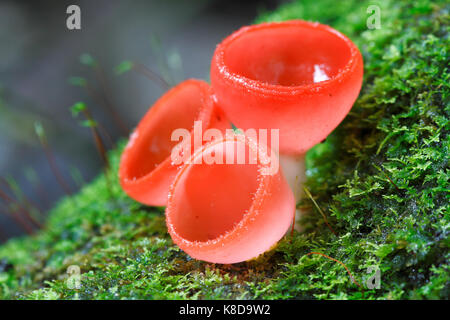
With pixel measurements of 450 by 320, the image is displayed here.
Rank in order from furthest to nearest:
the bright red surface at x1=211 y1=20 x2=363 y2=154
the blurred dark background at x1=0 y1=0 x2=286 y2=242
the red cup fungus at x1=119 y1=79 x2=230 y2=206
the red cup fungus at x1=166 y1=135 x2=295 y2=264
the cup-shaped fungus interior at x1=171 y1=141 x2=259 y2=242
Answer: the blurred dark background at x1=0 y1=0 x2=286 y2=242 → the red cup fungus at x1=119 y1=79 x2=230 y2=206 → the cup-shaped fungus interior at x1=171 y1=141 x2=259 y2=242 → the bright red surface at x1=211 y1=20 x2=363 y2=154 → the red cup fungus at x1=166 y1=135 x2=295 y2=264

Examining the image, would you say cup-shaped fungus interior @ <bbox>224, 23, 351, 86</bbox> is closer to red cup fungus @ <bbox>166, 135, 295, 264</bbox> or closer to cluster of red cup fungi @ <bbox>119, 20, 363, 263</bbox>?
cluster of red cup fungi @ <bbox>119, 20, 363, 263</bbox>

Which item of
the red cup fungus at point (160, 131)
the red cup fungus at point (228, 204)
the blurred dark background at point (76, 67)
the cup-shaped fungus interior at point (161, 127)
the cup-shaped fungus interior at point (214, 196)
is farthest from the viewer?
the blurred dark background at point (76, 67)

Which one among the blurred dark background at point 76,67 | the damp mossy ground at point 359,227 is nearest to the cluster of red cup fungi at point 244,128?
the damp mossy ground at point 359,227

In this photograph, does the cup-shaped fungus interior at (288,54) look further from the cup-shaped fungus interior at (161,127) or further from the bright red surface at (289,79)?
the cup-shaped fungus interior at (161,127)

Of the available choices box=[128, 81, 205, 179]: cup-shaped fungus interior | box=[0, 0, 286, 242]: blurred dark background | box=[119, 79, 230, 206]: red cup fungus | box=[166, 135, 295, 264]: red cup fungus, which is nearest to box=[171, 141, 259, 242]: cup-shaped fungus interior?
box=[166, 135, 295, 264]: red cup fungus

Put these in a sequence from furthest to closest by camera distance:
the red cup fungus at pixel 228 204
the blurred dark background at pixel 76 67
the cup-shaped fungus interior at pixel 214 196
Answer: the blurred dark background at pixel 76 67 < the cup-shaped fungus interior at pixel 214 196 < the red cup fungus at pixel 228 204
